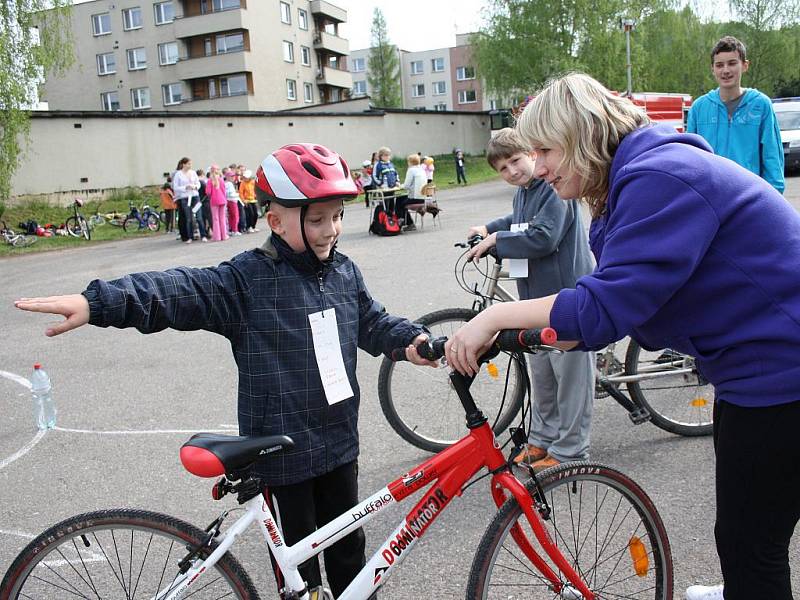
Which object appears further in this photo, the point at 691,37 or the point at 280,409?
the point at 691,37

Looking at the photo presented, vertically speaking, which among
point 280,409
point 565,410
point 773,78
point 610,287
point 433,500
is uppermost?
point 773,78

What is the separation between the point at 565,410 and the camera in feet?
13.1

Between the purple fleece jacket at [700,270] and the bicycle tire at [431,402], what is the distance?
2367 mm

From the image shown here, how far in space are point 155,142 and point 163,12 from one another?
2957cm

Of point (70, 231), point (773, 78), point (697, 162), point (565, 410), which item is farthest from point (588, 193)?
point (773, 78)

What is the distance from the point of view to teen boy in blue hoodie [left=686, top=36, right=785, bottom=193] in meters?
5.15

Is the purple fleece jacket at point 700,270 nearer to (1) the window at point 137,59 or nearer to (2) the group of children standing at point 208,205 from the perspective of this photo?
(2) the group of children standing at point 208,205

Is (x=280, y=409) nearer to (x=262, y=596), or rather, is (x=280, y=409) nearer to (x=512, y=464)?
(x=512, y=464)

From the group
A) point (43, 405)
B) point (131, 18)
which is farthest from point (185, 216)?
point (131, 18)

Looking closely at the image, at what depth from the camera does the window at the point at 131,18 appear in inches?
2266

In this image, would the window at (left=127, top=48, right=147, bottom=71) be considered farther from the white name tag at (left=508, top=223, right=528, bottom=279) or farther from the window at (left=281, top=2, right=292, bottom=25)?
the white name tag at (left=508, top=223, right=528, bottom=279)

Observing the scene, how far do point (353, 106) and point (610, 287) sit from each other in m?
52.3

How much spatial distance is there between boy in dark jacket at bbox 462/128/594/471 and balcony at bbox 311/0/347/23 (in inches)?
2511

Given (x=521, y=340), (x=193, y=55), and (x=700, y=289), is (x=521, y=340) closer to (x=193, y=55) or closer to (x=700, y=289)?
(x=700, y=289)
